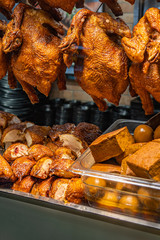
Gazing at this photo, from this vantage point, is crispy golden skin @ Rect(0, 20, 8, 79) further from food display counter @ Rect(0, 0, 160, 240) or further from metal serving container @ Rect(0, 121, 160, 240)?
metal serving container @ Rect(0, 121, 160, 240)

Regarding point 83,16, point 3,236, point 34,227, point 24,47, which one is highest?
point 83,16

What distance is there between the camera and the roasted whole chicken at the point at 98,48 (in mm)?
1309

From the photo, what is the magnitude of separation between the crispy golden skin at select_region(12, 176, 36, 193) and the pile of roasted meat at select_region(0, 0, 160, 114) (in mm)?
516

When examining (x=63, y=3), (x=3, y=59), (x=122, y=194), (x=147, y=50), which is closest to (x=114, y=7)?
(x=63, y=3)

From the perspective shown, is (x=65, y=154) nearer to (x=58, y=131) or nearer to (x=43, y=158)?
(x=43, y=158)

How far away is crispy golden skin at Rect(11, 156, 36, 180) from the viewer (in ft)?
4.80

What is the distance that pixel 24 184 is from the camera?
1419 millimetres

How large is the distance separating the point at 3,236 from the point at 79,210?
1.53 ft

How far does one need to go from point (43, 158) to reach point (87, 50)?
2.06 feet

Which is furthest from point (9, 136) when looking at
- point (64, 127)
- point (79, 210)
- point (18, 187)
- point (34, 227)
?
point (79, 210)

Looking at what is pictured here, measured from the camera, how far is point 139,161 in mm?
1055

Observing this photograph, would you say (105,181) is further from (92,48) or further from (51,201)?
(92,48)

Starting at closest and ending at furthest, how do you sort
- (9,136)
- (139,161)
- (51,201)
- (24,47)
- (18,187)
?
1. (139,161)
2. (51,201)
3. (18,187)
4. (24,47)
5. (9,136)

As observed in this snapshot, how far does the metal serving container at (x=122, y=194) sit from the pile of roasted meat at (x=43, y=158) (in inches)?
5.4
